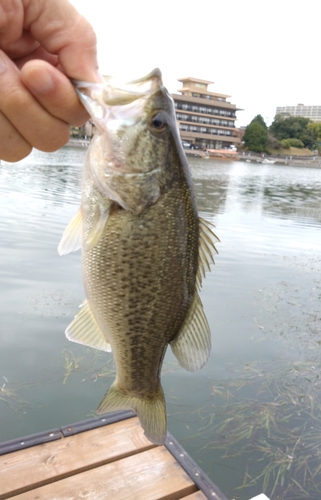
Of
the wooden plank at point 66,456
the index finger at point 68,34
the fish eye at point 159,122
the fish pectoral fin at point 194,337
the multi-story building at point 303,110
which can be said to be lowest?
the wooden plank at point 66,456

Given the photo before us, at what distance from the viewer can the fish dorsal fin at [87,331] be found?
1958 mm

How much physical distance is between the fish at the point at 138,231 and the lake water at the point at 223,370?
2.73 meters

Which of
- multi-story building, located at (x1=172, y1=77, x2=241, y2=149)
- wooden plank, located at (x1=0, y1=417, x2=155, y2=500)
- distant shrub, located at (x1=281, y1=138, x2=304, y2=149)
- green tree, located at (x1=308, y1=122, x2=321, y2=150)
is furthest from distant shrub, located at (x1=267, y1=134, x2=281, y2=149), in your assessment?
wooden plank, located at (x1=0, y1=417, x2=155, y2=500)

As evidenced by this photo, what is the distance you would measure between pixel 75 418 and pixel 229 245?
26.7ft

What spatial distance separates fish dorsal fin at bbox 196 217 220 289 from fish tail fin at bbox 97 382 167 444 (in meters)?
0.62

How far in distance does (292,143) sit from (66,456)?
107032mm

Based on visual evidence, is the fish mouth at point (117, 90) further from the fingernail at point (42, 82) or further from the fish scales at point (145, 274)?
the fish scales at point (145, 274)

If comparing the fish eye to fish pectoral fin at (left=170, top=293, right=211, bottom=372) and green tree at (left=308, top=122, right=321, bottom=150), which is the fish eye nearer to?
fish pectoral fin at (left=170, top=293, right=211, bottom=372)

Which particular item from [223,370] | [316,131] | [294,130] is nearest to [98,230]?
[223,370]

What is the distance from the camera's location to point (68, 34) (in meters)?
1.67

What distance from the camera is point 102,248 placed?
5.98ft

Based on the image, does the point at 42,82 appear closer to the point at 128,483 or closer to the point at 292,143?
the point at 128,483

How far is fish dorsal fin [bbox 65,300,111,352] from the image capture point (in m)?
1.96

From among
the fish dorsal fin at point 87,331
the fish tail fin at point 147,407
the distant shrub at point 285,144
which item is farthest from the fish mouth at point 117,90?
the distant shrub at point 285,144
